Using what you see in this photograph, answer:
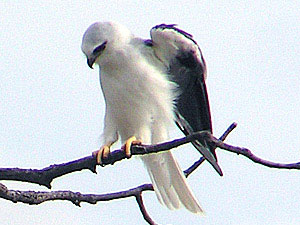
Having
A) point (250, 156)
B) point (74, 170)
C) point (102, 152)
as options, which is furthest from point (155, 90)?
point (250, 156)

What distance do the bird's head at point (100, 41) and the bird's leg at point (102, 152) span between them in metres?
0.62

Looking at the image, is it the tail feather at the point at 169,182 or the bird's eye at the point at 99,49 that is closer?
the bird's eye at the point at 99,49

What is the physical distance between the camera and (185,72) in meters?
5.20

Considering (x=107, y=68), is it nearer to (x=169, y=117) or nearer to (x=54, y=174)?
(x=169, y=117)

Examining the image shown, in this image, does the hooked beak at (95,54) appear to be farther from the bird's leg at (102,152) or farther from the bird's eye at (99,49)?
the bird's leg at (102,152)

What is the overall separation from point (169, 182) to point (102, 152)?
112 cm

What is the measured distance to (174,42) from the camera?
5.04 meters

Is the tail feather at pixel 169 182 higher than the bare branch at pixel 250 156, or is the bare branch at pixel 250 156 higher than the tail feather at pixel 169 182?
the bare branch at pixel 250 156

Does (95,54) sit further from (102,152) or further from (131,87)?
(102,152)

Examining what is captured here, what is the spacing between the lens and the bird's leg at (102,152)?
372 centimetres

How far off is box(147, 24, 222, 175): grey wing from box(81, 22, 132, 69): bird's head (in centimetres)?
31

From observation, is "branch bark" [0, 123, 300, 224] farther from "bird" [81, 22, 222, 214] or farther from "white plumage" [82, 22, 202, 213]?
"white plumage" [82, 22, 202, 213]

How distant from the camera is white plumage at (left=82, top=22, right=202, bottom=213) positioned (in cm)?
473

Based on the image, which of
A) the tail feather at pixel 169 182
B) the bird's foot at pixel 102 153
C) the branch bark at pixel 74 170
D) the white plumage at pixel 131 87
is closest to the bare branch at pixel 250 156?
the branch bark at pixel 74 170
